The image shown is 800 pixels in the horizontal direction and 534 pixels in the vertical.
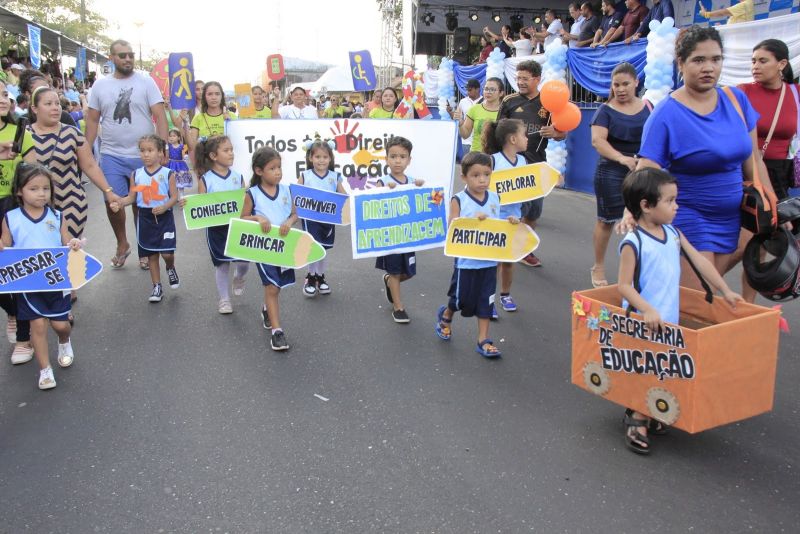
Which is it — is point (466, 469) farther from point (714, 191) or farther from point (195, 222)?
point (195, 222)

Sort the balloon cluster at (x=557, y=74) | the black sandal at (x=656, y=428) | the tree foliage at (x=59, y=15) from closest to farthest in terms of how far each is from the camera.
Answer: the black sandal at (x=656, y=428)
the balloon cluster at (x=557, y=74)
the tree foliage at (x=59, y=15)

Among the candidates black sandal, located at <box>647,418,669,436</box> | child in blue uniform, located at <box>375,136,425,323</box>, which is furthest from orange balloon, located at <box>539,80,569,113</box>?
black sandal, located at <box>647,418,669,436</box>

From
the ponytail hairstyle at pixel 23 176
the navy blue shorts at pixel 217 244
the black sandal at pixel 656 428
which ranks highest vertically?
the ponytail hairstyle at pixel 23 176

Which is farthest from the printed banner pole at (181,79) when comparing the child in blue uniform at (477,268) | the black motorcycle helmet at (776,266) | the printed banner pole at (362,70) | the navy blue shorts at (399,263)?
the black motorcycle helmet at (776,266)

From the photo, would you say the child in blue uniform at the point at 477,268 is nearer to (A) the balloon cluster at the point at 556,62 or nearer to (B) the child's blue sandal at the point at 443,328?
(B) the child's blue sandal at the point at 443,328

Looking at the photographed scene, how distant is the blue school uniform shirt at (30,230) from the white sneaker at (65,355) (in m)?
0.68

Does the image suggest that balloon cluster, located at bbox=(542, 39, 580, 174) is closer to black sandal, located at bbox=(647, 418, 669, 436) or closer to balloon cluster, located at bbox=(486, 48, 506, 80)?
balloon cluster, located at bbox=(486, 48, 506, 80)

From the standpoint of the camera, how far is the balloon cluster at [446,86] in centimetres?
1931

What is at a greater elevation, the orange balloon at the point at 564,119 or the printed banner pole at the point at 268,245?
the orange balloon at the point at 564,119

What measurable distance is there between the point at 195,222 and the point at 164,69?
754cm

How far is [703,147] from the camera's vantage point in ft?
11.5

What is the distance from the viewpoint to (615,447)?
3350mm

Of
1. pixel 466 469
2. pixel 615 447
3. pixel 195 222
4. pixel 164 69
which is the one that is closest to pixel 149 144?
pixel 195 222

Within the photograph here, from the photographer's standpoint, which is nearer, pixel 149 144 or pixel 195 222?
pixel 195 222
